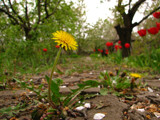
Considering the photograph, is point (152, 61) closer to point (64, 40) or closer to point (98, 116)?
point (98, 116)

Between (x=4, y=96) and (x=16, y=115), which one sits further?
(x=4, y=96)

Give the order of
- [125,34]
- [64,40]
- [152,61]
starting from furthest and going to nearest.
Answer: [125,34], [152,61], [64,40]

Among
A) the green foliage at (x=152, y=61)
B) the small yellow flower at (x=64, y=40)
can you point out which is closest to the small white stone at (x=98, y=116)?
the small yellow flower at (x=64, y=40)

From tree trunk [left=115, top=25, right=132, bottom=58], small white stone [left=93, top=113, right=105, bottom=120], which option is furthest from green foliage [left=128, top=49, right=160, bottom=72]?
tree trunk [left=115, top=25, right=132, bottom=58]

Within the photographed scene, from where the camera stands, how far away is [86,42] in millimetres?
12438

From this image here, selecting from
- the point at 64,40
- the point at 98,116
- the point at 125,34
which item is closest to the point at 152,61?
the point at 98,116

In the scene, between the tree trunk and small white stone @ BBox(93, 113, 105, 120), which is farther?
the tree trunk

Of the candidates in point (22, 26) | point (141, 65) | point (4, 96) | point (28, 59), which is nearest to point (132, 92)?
point (4, 96)

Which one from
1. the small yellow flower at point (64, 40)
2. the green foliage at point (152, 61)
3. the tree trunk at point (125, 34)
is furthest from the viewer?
the tree trunk at point (125, 34)

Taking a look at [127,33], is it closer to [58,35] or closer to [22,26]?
[22,26]

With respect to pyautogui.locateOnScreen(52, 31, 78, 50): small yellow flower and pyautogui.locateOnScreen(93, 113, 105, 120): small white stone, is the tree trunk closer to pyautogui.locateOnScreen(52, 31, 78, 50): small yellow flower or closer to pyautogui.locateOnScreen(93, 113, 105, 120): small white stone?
pyautogui.locateOnScreen(93, 113, 105, 120): small white stone

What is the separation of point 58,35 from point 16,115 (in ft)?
2.28

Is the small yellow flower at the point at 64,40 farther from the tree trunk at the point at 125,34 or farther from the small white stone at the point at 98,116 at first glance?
the tree trunk at the point at 125,34

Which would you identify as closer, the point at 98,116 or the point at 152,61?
the point at 98,116
